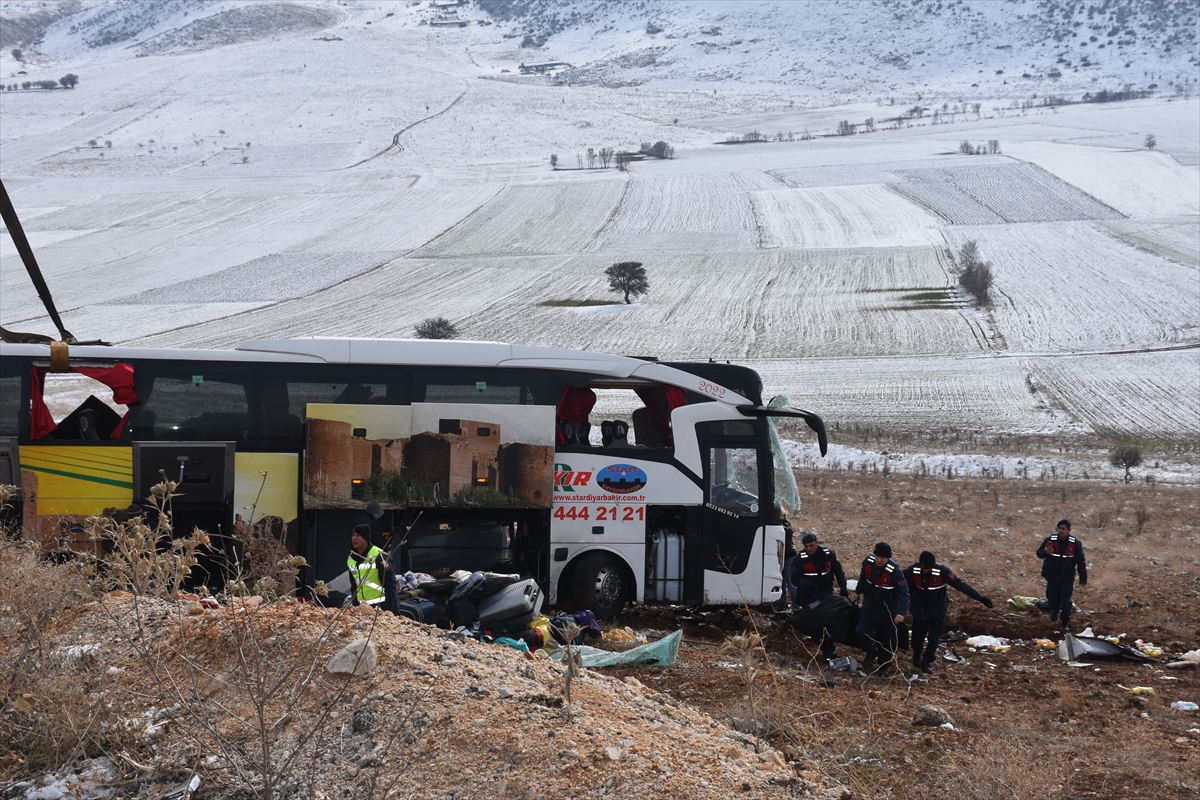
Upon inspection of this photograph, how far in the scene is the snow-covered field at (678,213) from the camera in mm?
47781

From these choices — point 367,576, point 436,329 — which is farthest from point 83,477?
point 436,329

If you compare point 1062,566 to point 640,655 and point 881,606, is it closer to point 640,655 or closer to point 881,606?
point 881,606

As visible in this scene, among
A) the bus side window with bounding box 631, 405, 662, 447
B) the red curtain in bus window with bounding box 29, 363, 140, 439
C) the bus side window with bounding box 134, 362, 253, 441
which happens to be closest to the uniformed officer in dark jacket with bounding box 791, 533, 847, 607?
the bus side window with bounding box 631, 405, 662, 447

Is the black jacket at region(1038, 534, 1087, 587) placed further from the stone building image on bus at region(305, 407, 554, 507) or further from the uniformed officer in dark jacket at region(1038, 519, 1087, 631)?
the stone building image on bus at region(305, 407, 554, 507)

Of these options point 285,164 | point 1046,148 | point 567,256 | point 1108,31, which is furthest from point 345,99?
point 1108,31

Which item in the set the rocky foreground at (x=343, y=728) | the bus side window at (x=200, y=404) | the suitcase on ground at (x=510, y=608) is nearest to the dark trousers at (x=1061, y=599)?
the suitcase on ground at (x=510, y=608)

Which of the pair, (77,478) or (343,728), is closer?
(343,728)

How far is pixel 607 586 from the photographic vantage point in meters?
12.0

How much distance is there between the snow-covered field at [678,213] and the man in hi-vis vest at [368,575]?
21206 mm

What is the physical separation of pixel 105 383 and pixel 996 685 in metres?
9.60

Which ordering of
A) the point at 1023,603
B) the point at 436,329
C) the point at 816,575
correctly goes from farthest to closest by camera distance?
the point at 436,329 → the point at 1023,603 → the point at 816,575

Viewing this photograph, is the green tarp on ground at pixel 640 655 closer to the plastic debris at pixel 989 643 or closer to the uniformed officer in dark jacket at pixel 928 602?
the uniformed officer in dark jacket at pixel 928 602

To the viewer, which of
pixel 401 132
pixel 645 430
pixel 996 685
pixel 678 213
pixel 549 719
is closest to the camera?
pixel 549 719

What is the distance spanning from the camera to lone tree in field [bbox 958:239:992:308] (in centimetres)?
5718
